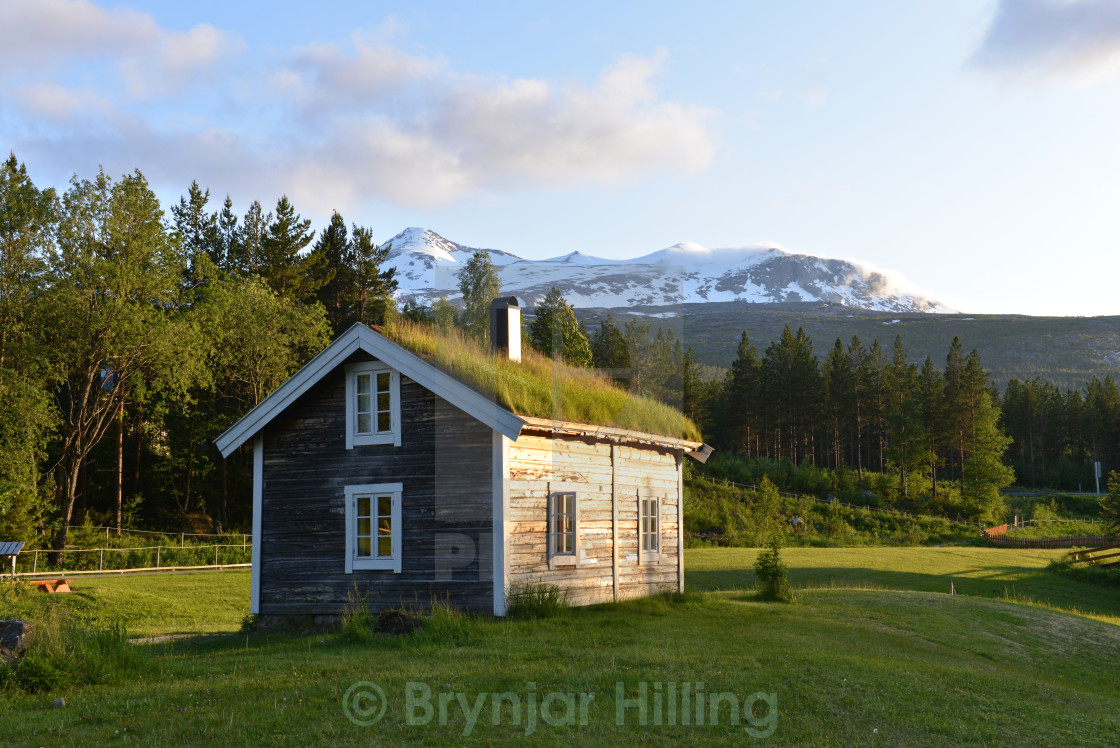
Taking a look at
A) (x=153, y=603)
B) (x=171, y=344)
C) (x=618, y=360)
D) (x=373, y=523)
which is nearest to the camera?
(x=373, y=523)

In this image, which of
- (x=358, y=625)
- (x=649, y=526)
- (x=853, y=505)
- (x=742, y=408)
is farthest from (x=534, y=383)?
(x=742, y=408)

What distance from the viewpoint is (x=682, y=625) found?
1606 cm

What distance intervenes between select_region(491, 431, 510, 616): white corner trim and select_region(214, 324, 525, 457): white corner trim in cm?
48

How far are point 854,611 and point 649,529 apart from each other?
4897mm

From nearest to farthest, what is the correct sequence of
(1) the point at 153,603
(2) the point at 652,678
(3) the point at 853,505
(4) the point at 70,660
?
(4) the point at 70,660
(2) the point at 652,678
(1) the point at 153,603
(3) the point at 853,505

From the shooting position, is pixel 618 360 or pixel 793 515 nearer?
pixel 618 360

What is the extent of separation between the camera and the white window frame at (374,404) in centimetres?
1812

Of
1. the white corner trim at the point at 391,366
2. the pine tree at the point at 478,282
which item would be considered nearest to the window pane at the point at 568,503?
the white corner trim at the point at 391,366

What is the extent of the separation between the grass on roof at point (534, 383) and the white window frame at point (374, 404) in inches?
30.1

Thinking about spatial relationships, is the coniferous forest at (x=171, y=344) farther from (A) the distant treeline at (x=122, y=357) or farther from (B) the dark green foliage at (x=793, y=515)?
(B) the dark green foliage at (x=793, y=515)

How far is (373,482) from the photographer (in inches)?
717

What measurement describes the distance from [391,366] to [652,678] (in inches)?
361

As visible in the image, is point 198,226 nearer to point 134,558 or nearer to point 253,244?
point 253,244

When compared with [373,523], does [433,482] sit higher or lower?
higher
